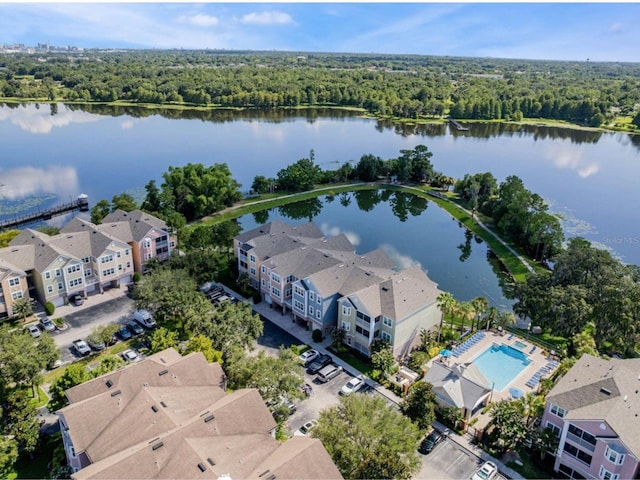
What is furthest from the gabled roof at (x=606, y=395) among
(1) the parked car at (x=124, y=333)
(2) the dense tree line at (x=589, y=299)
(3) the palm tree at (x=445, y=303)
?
(1) the parked car at (x=124, y=333)

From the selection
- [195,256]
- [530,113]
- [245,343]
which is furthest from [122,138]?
A: [530,113]

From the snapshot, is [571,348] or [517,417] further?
[571,348]

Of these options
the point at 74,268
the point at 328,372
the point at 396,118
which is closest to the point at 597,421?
the point at 328,372

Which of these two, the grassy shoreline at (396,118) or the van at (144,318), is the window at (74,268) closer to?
the van at (144,318)

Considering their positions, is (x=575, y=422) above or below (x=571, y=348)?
above

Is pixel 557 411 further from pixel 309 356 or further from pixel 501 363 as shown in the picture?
pixel 309 356

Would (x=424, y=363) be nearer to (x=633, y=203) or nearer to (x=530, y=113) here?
(x=633, y=203)

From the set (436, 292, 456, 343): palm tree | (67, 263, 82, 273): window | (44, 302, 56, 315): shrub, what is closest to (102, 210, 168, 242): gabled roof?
(67, 263, 82, 273): window
